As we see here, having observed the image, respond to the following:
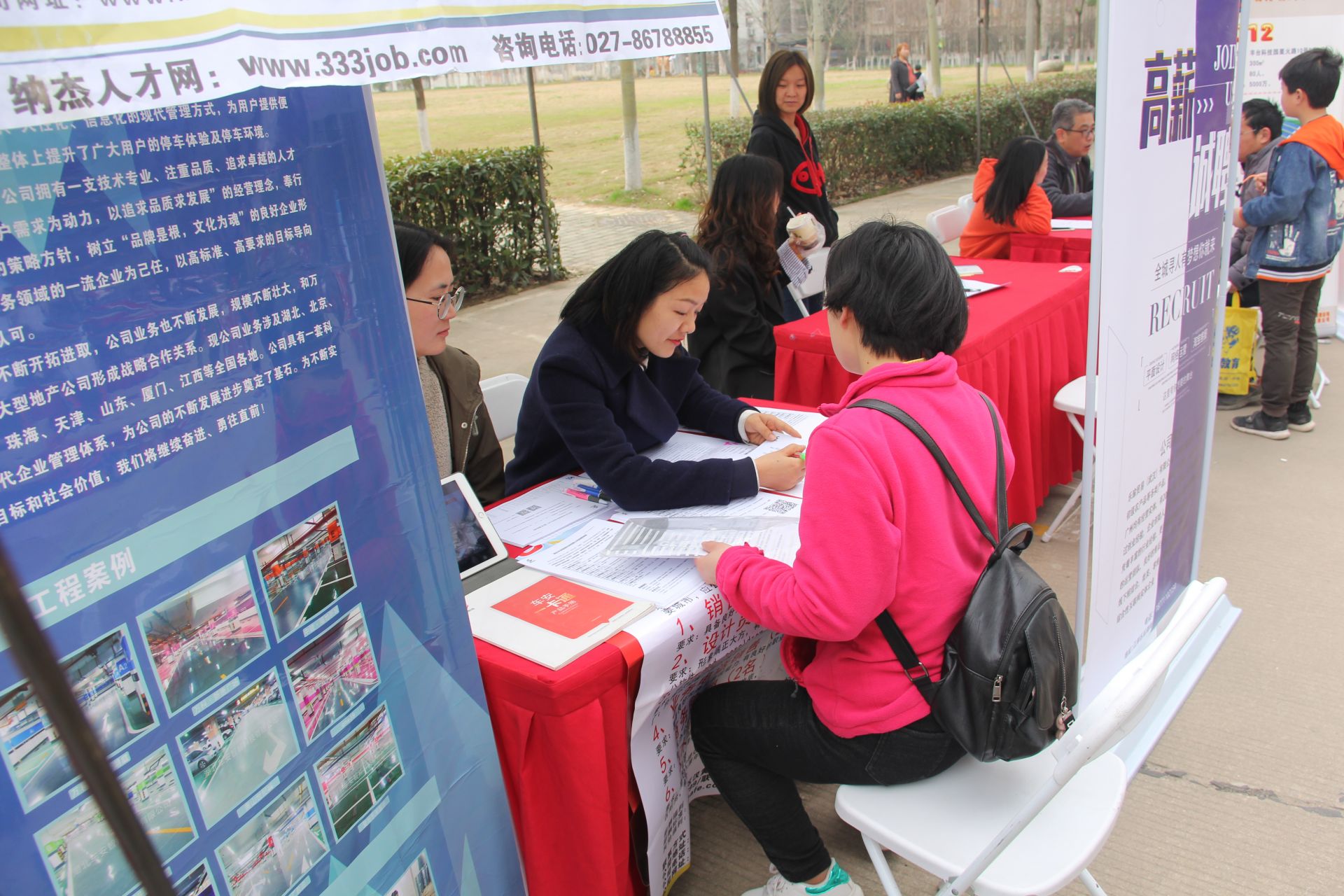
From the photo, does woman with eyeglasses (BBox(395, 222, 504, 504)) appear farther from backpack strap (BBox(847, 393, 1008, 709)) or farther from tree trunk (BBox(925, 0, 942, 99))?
tree trunk (BBox(925, 0, 942, 99))

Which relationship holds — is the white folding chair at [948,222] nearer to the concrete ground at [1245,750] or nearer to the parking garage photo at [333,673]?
the concrete ground at [1245,750]

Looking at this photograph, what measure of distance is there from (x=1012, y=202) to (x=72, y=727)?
4579 millimetres

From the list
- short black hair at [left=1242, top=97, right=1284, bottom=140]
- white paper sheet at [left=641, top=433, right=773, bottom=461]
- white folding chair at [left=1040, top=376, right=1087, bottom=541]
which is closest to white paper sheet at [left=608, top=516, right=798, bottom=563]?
white paper sheet at [left=641, top=433, right=773, bottom=461]

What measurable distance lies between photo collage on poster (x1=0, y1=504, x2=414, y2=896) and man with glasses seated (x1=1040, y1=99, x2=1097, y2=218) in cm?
444

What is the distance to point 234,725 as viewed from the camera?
41.8 inches

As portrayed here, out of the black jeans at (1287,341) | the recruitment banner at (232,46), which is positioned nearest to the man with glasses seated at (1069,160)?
the black jeans at (1287,341)

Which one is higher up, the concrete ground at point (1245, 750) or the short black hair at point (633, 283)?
the short black hair at point (633, 283)

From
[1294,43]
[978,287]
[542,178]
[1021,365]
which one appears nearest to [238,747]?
[1021,365]

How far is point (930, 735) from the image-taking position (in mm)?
1474

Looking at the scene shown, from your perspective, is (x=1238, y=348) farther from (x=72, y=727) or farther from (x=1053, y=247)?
(x=72, y=727)

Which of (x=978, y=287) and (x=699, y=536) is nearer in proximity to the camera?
(x=699, y=536)

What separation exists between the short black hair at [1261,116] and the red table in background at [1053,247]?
2.79ft

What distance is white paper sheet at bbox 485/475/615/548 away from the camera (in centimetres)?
189

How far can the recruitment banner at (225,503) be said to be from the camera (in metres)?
0.85
